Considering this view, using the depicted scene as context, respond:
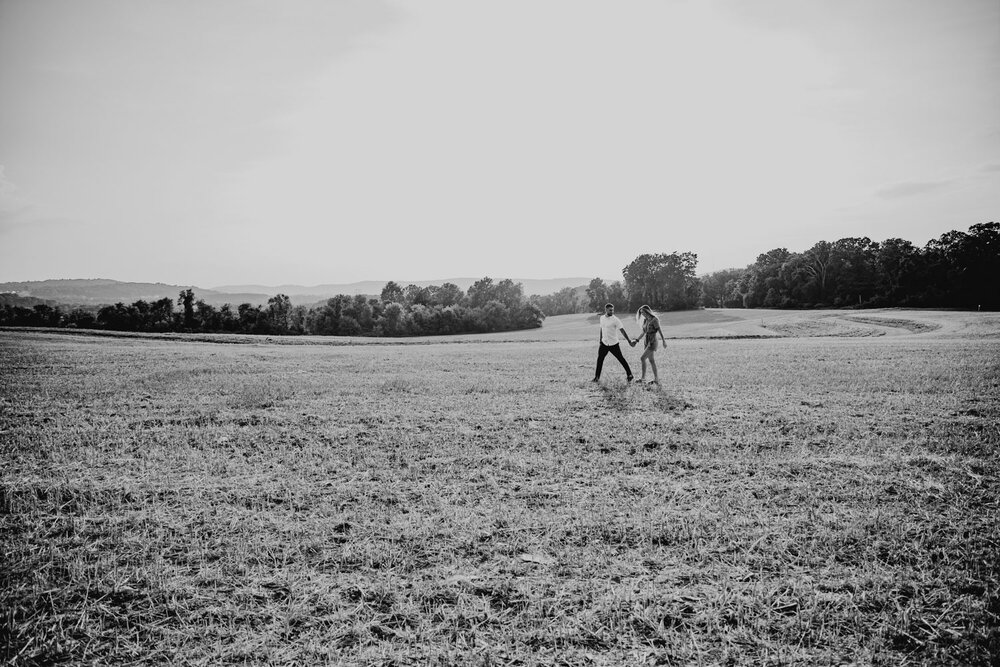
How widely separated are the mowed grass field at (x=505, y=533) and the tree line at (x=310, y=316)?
6603 centimetres

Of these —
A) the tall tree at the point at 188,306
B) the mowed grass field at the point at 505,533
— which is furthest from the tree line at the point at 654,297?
the mowed grass field at the point at 505,533

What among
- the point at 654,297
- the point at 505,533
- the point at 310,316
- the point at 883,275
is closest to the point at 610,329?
the point at 505,533

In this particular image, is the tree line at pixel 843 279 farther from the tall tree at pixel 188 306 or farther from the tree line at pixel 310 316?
the tall tree at pixel 188 306

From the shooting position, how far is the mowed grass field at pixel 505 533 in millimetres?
3742

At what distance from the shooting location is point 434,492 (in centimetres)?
661

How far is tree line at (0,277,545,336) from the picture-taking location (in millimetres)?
66375

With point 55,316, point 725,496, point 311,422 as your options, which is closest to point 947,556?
point 725,496

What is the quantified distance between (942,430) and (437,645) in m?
10.7

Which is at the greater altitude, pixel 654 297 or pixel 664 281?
pixel 664 281

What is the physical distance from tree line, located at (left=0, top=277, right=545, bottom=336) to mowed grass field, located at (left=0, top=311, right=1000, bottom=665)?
66033 millimetres

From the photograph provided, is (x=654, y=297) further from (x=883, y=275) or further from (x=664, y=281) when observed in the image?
(x=883, y=275)

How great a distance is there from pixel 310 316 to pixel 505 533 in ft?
260

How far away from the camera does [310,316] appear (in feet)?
256

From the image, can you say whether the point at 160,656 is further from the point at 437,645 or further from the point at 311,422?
the point at 311,422
